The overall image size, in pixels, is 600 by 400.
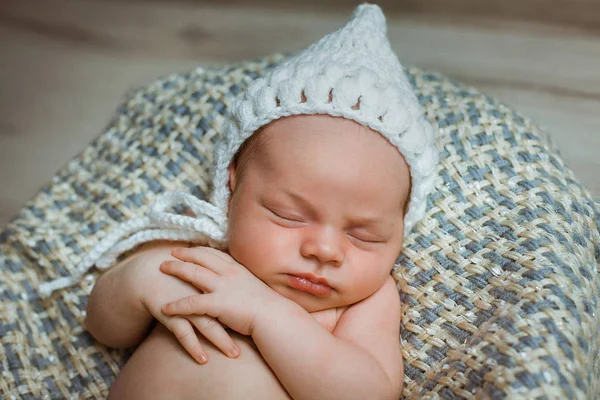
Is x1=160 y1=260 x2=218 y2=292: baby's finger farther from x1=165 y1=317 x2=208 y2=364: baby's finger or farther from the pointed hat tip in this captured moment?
the pointed hat tip

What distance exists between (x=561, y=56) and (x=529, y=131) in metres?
0.96

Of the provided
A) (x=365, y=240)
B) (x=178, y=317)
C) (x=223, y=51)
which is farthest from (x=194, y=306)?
(x=223, y=51)

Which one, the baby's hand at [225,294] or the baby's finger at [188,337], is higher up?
the baby's hand at [225,294]

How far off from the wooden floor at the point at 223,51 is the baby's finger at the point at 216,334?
1.20 meters

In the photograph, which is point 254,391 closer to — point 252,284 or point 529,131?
point 252,284

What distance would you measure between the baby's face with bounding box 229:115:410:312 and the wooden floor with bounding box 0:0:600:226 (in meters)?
1.04

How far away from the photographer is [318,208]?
3.54 feet

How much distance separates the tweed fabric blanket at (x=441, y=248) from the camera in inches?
41.4

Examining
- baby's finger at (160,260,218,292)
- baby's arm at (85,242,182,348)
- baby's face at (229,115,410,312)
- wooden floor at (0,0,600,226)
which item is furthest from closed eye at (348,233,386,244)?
wooden floor at (0,0,600,226)

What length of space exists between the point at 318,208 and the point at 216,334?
267 millimetres

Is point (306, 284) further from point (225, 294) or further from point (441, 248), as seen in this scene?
point (441, 248)

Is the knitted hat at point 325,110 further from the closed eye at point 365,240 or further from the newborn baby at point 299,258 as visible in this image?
the closed eye at point 365,240

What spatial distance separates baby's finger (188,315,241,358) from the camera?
110 centimetres

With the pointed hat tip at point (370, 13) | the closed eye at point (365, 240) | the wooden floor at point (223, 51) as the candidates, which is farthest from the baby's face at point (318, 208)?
the wooden floor at point (223, 51)
